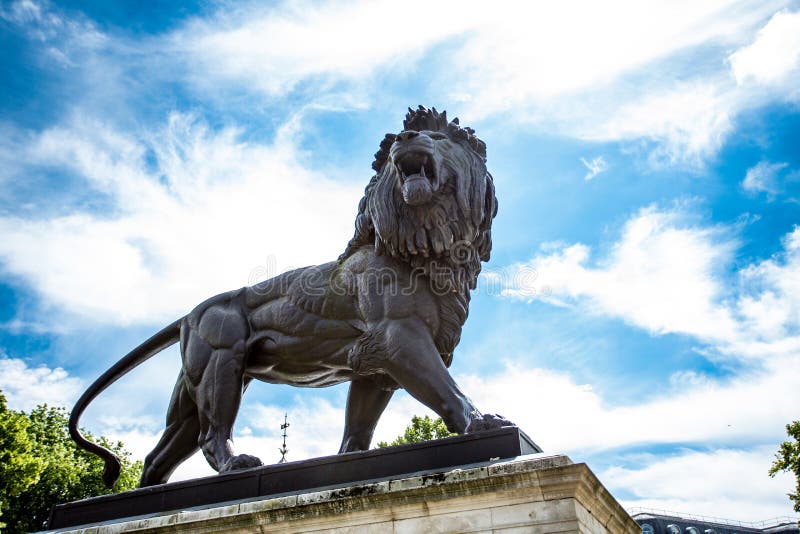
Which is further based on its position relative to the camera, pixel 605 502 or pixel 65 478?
pixel 65 478

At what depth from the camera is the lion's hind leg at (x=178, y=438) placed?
7777 mm

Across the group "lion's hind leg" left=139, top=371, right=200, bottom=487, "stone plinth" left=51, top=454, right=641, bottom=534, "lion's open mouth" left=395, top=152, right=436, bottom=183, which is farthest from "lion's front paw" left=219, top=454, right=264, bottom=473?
"lion's open mouth" left=395, top=152, right=436, bottom=183

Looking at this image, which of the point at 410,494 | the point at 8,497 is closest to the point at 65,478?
the point at 8,497

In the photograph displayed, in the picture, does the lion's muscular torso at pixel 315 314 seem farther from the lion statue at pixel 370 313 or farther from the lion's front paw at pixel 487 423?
the lion's front paw at pixel 487 423

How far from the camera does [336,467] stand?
19.3 feet

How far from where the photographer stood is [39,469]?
22984 mm

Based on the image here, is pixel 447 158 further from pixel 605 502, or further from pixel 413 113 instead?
pixel 605 502

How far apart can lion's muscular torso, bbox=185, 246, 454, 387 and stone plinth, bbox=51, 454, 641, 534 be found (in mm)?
1844

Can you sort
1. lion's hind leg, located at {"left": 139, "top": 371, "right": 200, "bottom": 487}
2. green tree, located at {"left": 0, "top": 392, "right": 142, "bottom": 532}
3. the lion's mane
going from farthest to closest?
green tree, located at {"left": 0, "top": 392, "right": 142, "bottom": 532}, lion's hind leg, located at {"left": 139, "top": 371, "right": 200, "bottom": 487}, the lion's mane

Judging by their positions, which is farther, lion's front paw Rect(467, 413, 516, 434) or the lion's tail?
the lion's tail

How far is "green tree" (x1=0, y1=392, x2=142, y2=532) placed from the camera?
2241 centimetres

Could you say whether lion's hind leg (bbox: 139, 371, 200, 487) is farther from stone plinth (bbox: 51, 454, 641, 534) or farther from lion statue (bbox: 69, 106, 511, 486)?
stone plinth (bbox: 51, 454, 641, 534)

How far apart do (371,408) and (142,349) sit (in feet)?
9.17

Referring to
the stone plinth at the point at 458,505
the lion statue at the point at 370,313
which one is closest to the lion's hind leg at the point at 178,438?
the lion statue at the point at 370,313
